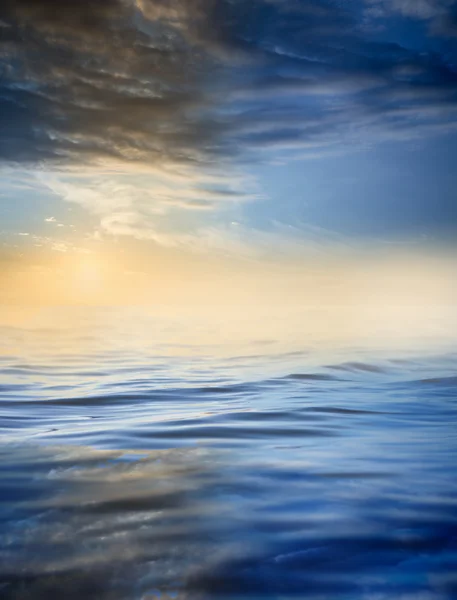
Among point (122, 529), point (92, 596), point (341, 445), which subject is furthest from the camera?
point (341, 445)

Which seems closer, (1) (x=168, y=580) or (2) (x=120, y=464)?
(1) (x=168, y=580)

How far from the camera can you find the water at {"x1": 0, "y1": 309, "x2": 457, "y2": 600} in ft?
7.86

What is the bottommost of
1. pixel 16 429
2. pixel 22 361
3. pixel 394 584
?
pixel 394 584

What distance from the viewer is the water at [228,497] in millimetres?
2395

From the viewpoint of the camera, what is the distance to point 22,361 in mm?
15211

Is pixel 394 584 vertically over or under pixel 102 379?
under

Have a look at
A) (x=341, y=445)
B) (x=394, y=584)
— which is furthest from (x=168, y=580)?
(x=341, y=445)

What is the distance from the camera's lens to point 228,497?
3.59m

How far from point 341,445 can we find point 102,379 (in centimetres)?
729

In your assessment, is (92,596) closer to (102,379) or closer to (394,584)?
(394,584)

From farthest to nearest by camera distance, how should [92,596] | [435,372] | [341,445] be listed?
[435,372] < [341,445] < [92,596]

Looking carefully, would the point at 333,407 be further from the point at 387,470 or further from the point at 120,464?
the point at 120,464

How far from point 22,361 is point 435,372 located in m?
10.2

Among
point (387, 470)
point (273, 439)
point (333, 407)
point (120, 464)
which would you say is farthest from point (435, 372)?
point (120, 464)
